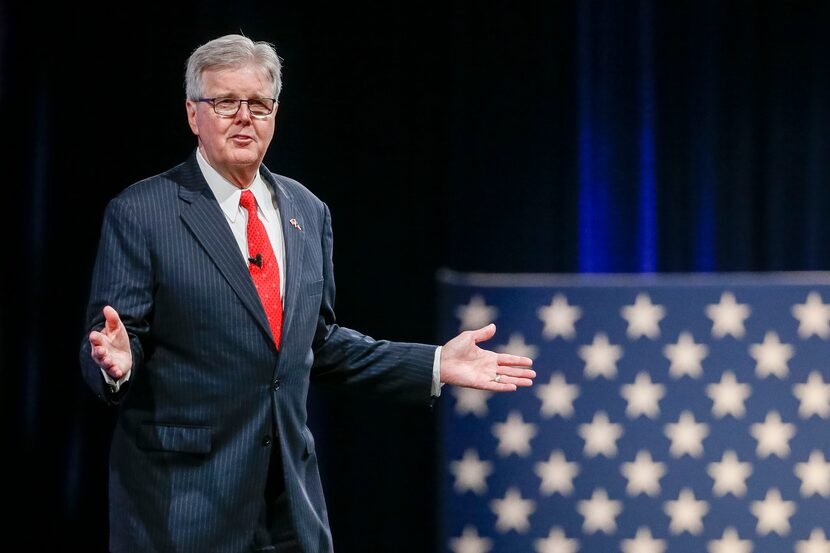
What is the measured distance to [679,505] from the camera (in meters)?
2.59

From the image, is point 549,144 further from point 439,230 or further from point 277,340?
point 277,340

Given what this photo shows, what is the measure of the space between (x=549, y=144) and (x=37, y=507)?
6.78 ft

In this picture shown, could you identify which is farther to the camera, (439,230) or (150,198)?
(439,230)

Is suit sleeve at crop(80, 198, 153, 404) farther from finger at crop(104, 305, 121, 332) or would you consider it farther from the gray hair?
the gray hair

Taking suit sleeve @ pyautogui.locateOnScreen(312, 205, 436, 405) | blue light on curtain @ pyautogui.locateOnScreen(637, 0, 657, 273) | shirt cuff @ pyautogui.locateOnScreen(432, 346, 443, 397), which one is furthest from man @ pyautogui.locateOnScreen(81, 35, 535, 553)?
blue light on curtain @ pyautogui.locateOnScreen(637, 0, 657, 273)

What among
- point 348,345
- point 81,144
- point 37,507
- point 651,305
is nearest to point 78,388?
point 37,507

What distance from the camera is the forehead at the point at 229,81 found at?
1962 mm

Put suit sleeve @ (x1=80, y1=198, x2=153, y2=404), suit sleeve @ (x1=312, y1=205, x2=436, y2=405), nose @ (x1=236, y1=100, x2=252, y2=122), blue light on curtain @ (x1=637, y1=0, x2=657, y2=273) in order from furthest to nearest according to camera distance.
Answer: blue light on curtain @ (x1=637, y1=0, x2=657, y2=273) → suit sleeve @ (x1=312, y1=205, x2=436, y2=405) → nose @ (x1=236, y1=100, x2=252, y2=122) → suit sleeve @ (x1=80, y1=198, x2=153, y2=404)

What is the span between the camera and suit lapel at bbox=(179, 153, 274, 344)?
1.89m

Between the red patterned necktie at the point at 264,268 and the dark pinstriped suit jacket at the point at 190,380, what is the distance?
25 mm

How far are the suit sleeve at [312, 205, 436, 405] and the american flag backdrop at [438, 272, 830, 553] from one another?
41 centimetres

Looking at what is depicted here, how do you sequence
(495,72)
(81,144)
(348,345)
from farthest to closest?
(495,72)
(81,144)
(348,345)

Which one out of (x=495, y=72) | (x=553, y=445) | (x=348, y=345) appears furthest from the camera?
(x=495, y=72)

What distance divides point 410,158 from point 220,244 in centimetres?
171
